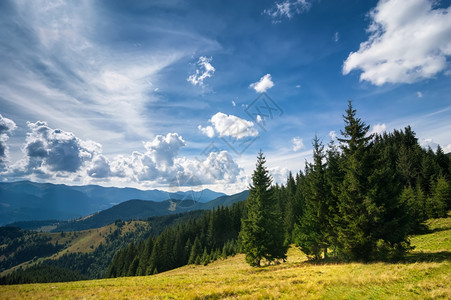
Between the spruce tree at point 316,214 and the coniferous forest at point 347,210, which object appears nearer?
the coniferous forest at point 347,210

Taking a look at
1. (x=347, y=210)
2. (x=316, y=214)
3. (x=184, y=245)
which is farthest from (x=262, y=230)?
(x=184, y=245)

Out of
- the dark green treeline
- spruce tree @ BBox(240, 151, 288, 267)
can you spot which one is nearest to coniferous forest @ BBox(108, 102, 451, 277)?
spruce tree @ BBox(240, 151, 288, 267)

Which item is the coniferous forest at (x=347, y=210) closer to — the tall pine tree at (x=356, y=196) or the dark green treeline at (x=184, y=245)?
the tall pine tree at (x=356, y=196)

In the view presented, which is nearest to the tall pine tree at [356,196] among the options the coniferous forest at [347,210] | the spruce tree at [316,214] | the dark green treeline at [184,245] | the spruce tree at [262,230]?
the coniferous forest at [347,210]

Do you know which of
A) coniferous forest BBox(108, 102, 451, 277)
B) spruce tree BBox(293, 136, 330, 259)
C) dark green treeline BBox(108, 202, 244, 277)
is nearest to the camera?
coniferous forest BBox(108, 102, 451, 277)

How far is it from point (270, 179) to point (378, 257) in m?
14.7

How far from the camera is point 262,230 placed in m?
27.3

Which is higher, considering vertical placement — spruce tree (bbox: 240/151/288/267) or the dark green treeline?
spruce tree (bbox: 240/151/288/267)

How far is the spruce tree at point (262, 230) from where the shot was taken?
2739 centimetres

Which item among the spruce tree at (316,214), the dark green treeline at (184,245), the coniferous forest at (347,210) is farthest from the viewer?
the dark green treeline at (184,245)

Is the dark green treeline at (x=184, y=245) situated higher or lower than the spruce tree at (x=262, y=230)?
lower

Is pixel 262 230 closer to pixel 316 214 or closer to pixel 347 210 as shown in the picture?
pixel 316 214

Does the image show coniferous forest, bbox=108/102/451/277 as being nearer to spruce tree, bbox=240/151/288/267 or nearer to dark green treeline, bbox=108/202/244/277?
spruce tree, bbox=240/151/288/267

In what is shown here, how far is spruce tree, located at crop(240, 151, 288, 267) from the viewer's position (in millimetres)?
27391
